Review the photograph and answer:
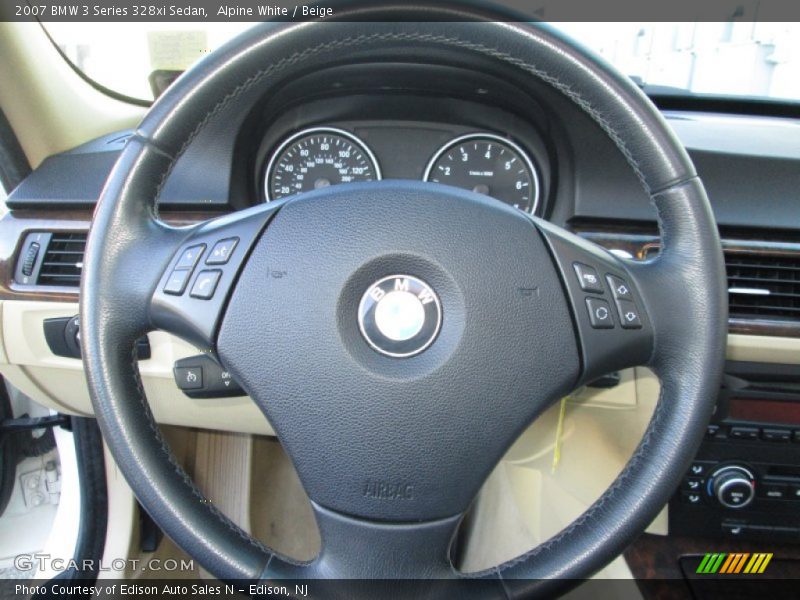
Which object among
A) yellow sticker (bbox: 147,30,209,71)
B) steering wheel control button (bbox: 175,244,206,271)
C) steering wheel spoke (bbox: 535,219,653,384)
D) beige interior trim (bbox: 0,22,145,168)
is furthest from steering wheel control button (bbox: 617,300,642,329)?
beige interior trim (bbox: 0,22,145,168)

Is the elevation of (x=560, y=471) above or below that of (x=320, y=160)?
below

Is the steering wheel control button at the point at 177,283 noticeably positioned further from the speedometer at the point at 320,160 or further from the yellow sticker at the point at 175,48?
the yellow sticker at the point at 175,48

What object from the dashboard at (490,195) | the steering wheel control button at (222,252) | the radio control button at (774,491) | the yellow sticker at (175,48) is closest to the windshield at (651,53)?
the yellow sticker at (175,48)

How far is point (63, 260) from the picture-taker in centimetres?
123

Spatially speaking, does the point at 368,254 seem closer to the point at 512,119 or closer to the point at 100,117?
the point at 512,119

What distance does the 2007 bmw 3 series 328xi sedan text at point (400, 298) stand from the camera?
721mm

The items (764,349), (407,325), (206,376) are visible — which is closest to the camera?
(407,325)

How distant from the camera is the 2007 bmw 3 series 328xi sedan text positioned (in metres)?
0.72

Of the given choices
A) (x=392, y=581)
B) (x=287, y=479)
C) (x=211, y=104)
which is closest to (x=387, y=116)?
(x=211, y=104)

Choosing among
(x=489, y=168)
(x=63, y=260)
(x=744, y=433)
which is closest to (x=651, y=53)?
(x=489, y=168)

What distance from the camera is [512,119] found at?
1.22 meters

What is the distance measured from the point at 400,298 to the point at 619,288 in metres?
0.26

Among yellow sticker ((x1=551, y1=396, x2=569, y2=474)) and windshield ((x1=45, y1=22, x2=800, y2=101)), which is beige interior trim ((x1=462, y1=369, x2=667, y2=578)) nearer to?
yellow sticker ((x1=551, y1=396, x2=569, y2=474))

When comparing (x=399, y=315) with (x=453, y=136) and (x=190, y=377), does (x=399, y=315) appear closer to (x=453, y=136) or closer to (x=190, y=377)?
(x=190, y=377)
